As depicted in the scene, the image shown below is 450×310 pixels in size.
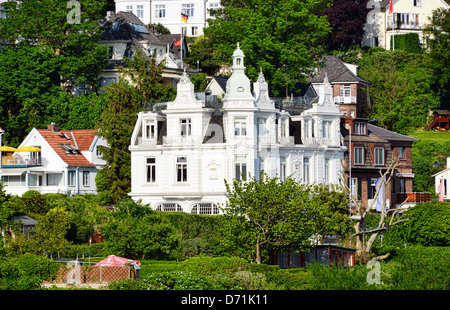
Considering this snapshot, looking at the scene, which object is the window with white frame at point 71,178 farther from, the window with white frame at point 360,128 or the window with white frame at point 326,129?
the window with white frame at point 360,128

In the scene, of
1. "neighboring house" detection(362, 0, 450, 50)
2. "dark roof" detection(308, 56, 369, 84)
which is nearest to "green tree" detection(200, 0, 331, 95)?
"dark roof" detection(308, 56, 369, 84)

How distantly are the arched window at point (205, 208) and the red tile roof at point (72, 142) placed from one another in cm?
1629

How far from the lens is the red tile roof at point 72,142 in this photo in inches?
3888

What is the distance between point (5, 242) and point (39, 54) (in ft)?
126

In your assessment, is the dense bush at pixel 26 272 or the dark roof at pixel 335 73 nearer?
the dense bush at pixel 26 272

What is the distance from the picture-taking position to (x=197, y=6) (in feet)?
491

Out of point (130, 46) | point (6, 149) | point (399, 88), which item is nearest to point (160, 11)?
point (130, 46)

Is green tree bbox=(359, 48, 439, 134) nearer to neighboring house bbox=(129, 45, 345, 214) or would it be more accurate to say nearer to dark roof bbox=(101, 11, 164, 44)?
dark roof bbox=(101, 11, 164, 44)

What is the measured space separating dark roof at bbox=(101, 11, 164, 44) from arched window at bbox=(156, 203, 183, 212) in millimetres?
38726

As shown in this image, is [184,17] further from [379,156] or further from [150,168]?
[150,168]

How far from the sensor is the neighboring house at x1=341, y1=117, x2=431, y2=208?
96.6 m

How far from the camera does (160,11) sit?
491 ft

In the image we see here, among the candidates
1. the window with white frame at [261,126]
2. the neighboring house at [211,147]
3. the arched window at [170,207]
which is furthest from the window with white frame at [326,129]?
the arched window at [170,207]

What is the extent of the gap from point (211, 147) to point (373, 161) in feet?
60.5
